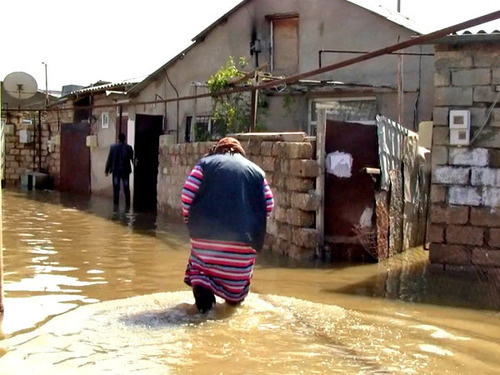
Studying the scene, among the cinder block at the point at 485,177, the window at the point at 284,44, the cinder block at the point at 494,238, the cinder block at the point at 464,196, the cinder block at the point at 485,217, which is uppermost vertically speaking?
the window at the point at 284,44

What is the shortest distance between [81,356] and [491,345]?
296cm

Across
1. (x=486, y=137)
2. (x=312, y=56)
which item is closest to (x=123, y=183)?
(x=312, y=56)

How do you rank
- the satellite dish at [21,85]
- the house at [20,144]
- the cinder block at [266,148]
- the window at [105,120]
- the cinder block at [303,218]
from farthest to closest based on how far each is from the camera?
the house at [20,144] → the window at [105,120] → the satellite dish at [21,85] → the cinder block at [266,148] → the cinder block at [303,218]

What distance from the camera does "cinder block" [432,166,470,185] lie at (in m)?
8.05

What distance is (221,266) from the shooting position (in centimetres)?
536

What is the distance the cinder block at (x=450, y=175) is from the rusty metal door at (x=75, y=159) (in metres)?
15.8

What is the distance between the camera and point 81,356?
437cm

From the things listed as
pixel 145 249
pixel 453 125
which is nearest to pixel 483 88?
pixel 453 125

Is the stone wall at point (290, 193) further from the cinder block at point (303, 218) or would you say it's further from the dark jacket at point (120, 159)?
the dark jacket at point (120, 159)

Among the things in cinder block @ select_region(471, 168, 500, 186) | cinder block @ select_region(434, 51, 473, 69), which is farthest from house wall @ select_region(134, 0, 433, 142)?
cinder block @ select_region(471, 168, 500, 186)

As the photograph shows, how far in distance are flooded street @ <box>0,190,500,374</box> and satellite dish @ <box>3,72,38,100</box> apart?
32.9ft

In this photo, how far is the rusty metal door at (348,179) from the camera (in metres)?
8.72

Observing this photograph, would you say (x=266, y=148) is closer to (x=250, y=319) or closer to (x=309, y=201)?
(x=309, y=201)

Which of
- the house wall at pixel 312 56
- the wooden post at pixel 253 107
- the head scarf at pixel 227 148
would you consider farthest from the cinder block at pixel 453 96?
the house wall at pixel 312 56
